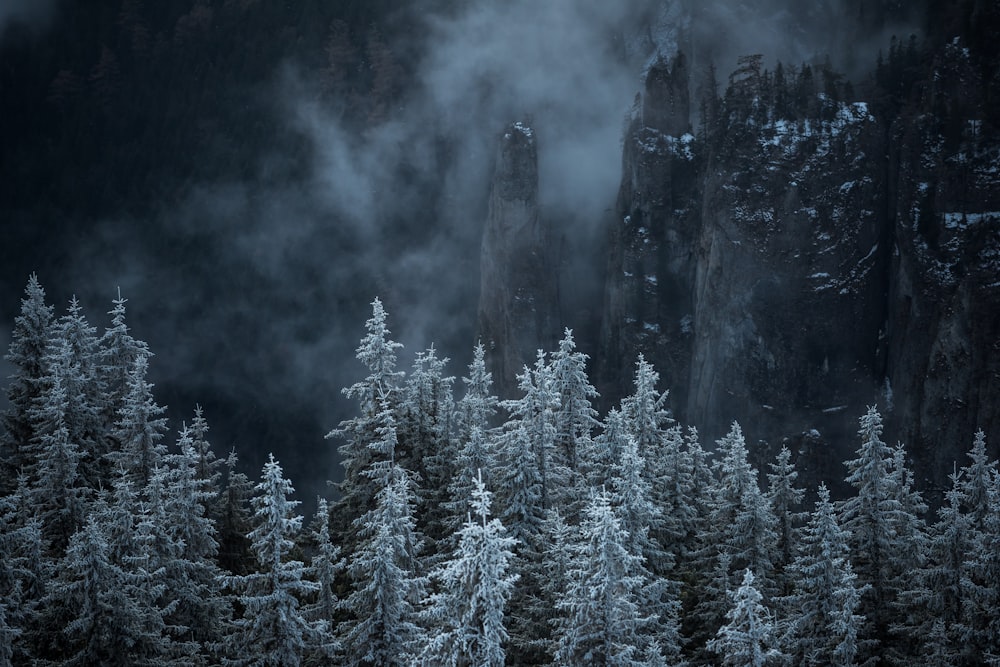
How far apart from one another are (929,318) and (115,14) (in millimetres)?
108984

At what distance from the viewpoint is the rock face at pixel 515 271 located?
7788 centimetres

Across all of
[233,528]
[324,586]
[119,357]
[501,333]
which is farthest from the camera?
[501,333]

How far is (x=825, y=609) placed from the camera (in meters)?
25.0

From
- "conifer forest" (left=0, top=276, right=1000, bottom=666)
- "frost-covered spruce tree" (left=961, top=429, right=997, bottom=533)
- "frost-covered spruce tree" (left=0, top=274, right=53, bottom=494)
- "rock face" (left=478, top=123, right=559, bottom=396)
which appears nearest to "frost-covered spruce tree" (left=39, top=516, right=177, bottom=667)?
"conifer forest" (left=0, top=276, right=1000, bottom=666)

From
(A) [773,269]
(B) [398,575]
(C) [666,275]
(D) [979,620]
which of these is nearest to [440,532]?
(B) [398,575]

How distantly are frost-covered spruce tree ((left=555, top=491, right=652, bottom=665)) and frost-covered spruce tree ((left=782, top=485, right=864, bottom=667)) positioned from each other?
21.5ft

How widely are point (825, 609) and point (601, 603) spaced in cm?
820

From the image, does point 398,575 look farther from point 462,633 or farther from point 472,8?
point 472,8

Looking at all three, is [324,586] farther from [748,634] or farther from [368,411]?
[748,634]

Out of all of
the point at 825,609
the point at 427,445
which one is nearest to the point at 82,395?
Result: the point at 427,445

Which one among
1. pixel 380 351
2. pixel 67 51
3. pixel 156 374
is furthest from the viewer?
pixel 67 51

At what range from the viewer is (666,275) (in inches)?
2943

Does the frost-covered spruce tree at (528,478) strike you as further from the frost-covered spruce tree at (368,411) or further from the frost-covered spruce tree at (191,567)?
the frost-covered spruce tree at (191,567)

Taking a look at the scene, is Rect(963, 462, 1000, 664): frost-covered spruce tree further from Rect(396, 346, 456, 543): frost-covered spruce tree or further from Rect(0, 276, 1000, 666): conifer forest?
Rect(396, 346, 456, 543): frost-covered spruce tree
